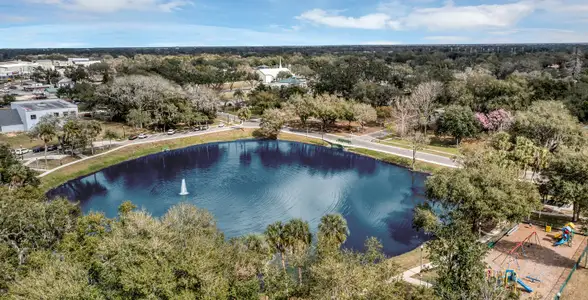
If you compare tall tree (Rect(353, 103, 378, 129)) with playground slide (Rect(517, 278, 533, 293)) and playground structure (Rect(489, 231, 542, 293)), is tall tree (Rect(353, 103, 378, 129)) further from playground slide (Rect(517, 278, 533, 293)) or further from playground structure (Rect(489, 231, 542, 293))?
playground slide (Rect(517, 278, 533, 293))

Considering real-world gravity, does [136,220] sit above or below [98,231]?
above

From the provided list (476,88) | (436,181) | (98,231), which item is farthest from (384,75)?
(98,231)

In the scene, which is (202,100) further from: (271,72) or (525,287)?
(271,72)

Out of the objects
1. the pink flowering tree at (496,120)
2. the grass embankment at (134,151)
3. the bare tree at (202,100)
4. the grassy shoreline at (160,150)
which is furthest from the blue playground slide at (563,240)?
the bare tree at (202,100)

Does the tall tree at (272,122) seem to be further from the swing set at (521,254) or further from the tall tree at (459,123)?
the swing set at (521,254)

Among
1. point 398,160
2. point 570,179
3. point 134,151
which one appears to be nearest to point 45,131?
point 134,151

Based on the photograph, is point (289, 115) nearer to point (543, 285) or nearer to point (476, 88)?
point (476, 88)
